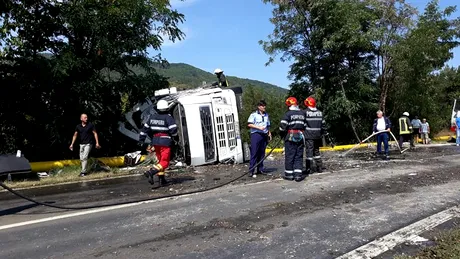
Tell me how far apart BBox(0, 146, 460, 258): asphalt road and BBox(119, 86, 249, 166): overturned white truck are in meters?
3.29

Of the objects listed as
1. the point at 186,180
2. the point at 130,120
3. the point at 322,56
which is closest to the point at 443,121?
the point at 322,56

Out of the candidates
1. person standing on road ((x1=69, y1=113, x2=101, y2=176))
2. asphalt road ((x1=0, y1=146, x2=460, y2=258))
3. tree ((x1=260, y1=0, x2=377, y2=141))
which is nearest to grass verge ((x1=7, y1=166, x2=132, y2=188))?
person standing on road ((x1=69, y1=113, x2=101, y2=176))

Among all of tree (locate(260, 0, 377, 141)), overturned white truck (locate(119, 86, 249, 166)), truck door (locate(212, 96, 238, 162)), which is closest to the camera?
overturned white truck (locate(119, 86, 249, 166))

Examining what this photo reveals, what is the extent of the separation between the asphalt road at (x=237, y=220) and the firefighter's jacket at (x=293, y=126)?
3.04 feet

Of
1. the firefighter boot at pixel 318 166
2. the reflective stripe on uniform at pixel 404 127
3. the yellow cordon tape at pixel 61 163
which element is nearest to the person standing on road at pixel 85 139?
the yellow cordon tape at pixel 61 163

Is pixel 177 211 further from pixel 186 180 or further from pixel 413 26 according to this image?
pixel 413 26

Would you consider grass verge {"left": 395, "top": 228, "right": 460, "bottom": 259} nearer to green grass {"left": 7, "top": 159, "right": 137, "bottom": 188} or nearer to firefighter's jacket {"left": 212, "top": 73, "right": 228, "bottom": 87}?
green grass {"left": 7, "top": 159, "right": 137, "bottom": 188}

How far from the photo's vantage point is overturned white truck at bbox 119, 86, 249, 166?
37.4 feet

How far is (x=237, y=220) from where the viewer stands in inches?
215

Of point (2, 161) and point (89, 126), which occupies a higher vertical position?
point (89, 126)

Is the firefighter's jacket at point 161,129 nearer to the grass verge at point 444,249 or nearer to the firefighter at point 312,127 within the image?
the firefighter at point 312,127

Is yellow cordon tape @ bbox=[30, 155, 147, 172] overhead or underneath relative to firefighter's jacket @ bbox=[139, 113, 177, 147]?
underneath

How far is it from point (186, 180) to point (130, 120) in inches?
275

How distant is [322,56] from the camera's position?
22.3 metres
